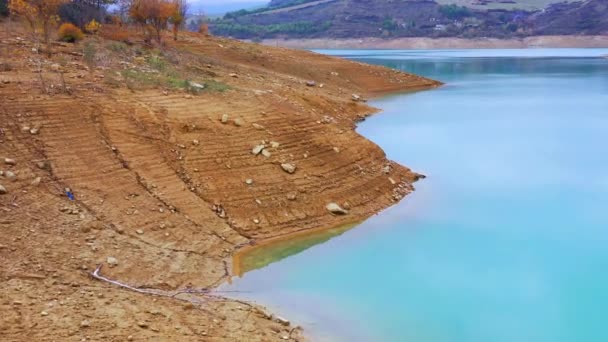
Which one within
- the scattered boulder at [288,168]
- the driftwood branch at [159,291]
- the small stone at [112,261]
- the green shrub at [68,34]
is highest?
the green shrub at [68,34]

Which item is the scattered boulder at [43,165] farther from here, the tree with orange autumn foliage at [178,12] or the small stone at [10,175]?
the tree with orange autumn foliage at [178,12]

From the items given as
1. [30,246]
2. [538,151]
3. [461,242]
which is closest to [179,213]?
[30,246]

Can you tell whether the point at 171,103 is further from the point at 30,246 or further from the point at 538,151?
the point at 538,151

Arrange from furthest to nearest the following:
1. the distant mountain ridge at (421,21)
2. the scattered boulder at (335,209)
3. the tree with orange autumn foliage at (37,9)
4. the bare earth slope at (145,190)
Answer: the distant mountain ridge at (421,21) → the tree with orange autumn foliage at (37,9) → the scattered boulder at (335,209) → the bare earth slope at (145,190)

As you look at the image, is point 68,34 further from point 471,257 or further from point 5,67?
point 471,257

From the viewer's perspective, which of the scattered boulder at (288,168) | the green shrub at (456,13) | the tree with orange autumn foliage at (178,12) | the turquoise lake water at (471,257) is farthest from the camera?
the green shrub at (456,13)

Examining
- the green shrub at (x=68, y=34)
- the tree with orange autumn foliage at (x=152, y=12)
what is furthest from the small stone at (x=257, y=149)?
the tree with orange autumn foliage at (x=152, y=12)
